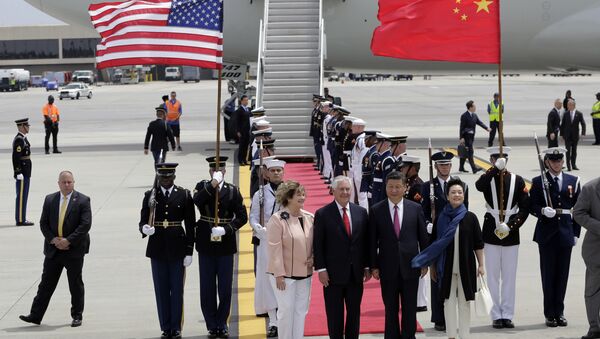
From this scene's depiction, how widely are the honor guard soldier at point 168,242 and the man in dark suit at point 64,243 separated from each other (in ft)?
3.35

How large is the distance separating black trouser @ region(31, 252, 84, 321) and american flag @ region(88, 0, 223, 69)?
2.35 metres

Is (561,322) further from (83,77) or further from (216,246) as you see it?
(83,77)

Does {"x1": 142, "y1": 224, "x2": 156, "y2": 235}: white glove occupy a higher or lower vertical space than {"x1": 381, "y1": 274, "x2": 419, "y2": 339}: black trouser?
higher

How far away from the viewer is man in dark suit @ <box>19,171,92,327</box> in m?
11.1

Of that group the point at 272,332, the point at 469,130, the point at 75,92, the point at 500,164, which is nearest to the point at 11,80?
the point at 75,92

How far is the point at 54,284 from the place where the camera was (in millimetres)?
11148

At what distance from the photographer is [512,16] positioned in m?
28.3

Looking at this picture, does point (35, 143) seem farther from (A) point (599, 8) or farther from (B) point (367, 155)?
(B) point (367, 155)

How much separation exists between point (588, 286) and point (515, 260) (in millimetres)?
944

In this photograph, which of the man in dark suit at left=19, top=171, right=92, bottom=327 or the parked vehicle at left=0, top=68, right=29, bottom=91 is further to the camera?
the parked vehicle at left=0, top=68, right=29, bottom=91

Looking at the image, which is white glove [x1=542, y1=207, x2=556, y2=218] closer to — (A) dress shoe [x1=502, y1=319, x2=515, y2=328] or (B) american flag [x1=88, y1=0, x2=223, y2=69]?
(A) dress shoe [x1=502, y1=319, x2=515, y2=328]

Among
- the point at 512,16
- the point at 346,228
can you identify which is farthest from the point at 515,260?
the point at 512,16

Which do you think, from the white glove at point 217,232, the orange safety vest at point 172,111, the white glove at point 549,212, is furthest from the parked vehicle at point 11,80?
the white glove at point 549,212

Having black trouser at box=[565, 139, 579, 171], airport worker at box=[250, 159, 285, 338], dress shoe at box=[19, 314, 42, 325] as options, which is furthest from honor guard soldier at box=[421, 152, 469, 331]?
black trouser at box=[565, 139, 579, 171]
